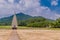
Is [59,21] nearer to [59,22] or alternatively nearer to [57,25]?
[59,22]

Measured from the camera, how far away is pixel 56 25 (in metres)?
51.5

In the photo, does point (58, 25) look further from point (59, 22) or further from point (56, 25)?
point (59, 22)

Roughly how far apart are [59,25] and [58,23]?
165cm

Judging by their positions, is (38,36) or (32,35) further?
(32,35)

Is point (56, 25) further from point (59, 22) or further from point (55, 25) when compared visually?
point (59, 22)

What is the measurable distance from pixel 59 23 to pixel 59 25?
1.82 metres

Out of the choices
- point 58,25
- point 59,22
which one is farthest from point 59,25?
point 59,22

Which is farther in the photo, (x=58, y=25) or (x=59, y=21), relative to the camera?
(x=59, y=21)

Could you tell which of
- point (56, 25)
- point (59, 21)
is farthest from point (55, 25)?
point (59, 21)

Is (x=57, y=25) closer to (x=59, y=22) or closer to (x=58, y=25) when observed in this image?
(x=58, y=25)

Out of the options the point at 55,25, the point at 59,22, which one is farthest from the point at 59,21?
the point at 55,25

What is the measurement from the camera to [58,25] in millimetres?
51250

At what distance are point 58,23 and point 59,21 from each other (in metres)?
3.12

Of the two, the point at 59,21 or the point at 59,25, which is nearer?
the point at 59,25
